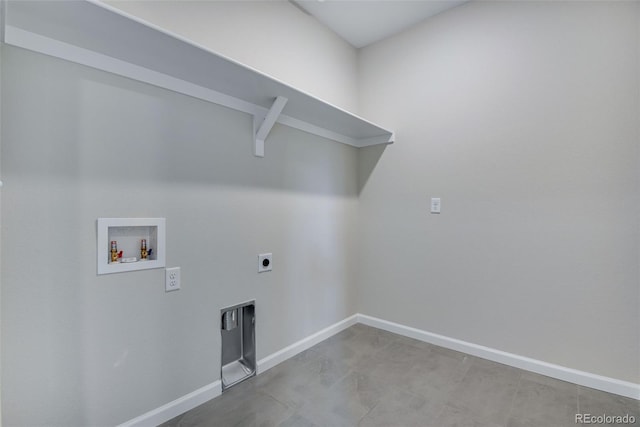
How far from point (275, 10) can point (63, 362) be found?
7.77 ft

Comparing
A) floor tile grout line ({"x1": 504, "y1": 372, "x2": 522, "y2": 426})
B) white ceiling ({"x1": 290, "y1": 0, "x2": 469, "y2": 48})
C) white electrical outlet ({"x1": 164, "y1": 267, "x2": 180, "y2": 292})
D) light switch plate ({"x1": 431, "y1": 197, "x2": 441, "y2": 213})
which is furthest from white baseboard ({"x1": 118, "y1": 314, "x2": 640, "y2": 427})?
white ceiling ({"x1": 290, "y1": 0, "x2": 469, "y2": 48})

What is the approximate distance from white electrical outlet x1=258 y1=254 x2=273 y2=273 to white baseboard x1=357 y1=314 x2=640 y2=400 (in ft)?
4.24

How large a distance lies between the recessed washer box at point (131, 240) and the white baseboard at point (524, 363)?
2.02 metres

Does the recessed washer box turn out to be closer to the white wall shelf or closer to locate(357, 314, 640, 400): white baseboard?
the white wall shelf

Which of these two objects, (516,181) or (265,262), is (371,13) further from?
(265,262)

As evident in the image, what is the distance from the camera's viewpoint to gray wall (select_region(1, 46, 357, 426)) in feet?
3.71

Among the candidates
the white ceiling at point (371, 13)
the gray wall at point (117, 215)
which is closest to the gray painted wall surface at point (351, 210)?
the gray wall at point (117, 215)

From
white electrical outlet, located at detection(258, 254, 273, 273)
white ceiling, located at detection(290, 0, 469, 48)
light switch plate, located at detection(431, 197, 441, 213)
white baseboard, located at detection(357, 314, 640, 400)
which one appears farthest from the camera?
light switch plate, located at detection(431, 197, 441, 213)

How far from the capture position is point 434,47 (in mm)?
2383

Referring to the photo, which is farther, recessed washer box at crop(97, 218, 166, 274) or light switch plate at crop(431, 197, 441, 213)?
light switch plate at crop(431, 197, 441, 213)

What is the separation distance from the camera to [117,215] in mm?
1353

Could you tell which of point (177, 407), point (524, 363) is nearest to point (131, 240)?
point (177, 407)

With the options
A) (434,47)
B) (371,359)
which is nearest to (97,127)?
(371,359)

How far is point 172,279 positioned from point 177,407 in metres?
0.68
